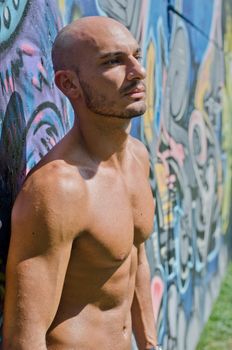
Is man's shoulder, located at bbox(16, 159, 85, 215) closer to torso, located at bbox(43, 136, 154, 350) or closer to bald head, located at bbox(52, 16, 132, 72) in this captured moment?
torso, located at bbox(43, 136, 154, 350)

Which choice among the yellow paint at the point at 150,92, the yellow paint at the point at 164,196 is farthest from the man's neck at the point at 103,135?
the yellow paint at the point at 164,196

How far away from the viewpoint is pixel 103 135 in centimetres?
256

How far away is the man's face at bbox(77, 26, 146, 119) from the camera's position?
2434 mm

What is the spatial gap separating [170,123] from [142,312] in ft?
7.62

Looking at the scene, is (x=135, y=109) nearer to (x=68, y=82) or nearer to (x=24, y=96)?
(x=68, y=82)

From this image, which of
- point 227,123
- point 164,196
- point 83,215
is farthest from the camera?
point 227,123

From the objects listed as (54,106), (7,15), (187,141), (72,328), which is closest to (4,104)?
(7,15)

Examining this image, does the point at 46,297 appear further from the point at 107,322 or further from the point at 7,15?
the point at 7,15

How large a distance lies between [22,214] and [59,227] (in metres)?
0.11

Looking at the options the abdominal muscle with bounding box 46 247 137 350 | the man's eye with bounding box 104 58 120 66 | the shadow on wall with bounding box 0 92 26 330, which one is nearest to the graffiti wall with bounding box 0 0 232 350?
the shadow on wall with bounding box 0 92 26 330

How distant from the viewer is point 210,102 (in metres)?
6.58

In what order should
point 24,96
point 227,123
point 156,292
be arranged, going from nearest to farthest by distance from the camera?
point 24,96
point 156,292
point 227,123

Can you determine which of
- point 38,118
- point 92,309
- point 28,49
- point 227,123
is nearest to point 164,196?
Result: point 38,118

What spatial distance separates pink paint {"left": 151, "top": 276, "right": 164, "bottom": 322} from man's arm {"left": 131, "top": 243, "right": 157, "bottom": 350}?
169 centimetres
